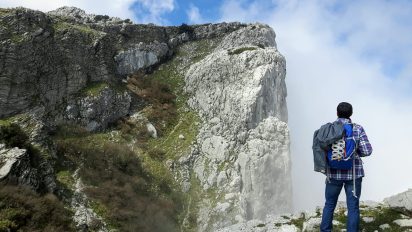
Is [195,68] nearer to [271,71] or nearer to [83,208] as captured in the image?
[271,71]

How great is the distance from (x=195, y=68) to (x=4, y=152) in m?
32.6

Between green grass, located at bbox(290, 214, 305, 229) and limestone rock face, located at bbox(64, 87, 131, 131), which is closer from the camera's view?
green grass, located at bbox(290, 214, 305, 229)

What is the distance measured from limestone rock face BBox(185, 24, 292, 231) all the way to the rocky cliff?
12 centimetres

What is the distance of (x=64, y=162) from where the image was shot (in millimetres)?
34844

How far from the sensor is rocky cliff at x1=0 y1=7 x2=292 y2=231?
3356cm

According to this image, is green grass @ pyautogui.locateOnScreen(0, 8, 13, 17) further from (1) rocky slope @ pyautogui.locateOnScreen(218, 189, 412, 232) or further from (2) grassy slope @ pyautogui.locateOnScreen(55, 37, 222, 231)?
(1) rocky slope @ pyautogui.locateOnScreen(218, 189, 412, 232)

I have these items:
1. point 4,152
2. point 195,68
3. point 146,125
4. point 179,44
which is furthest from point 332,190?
point 179,44

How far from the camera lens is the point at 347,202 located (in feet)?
36.5

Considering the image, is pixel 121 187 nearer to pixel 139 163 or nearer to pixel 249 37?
pixel 139 163

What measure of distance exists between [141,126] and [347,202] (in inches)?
1458

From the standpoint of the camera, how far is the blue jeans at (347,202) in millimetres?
10953

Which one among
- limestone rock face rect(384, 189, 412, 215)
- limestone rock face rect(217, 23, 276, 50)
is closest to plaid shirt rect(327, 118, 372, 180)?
limestone rock face rect(384, 189, 412, 215)

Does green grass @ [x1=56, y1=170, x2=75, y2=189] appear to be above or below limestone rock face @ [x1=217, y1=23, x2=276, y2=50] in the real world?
below

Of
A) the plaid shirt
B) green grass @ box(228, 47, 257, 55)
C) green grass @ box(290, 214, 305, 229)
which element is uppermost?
green grass @ box(228, 47, 257, 55)
